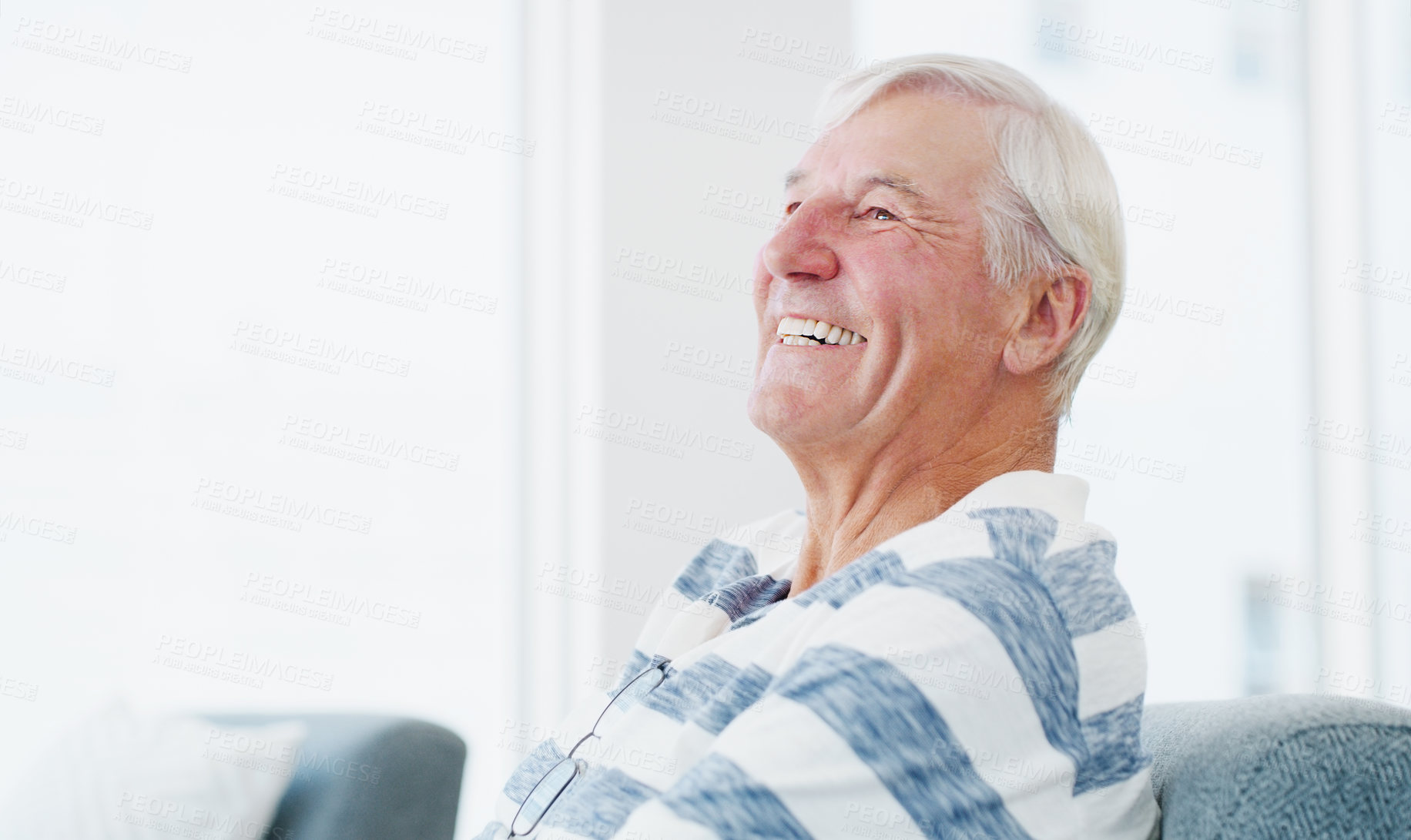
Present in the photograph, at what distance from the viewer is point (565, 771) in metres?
1.10

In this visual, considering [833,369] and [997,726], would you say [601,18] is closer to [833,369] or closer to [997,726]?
[833,369]

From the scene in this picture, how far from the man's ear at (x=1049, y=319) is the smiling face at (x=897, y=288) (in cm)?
1

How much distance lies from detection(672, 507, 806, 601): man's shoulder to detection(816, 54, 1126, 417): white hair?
38 centimetres

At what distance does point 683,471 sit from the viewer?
7.96 ft

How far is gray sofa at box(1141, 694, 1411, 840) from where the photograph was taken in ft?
2.47

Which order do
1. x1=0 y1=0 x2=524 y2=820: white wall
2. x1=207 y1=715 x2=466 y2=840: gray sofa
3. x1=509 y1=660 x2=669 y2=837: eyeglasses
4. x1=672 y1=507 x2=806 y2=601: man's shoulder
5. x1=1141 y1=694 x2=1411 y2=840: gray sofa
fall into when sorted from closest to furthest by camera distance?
x1=1141 y1=694 x2=1411 y2=840: gray sofa → x1=509 y1=660 x2=669 y2=837: eyeglasses → x1=672 y1=507 x2=806 y2=601: man's shoulder → x1=207 y1=715 x2=466 y2=840: gray sofa → x1=0 y1=0 x2=524 y2=820: white wall

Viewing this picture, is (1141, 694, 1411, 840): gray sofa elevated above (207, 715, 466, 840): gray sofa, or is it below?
above

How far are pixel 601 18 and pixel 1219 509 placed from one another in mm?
1982

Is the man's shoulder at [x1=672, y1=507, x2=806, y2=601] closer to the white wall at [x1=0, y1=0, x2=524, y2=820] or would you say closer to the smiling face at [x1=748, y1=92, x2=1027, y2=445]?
the smiling face at [x1=748, y1=92, x2=1027, y2=445]

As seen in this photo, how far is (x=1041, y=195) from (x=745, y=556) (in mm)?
558

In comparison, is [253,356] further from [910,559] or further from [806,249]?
[910,559]

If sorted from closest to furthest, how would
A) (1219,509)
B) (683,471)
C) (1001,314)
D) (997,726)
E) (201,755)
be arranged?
(997,726)
(1001,314)
(201,755)
(683,471)
(1219,509)

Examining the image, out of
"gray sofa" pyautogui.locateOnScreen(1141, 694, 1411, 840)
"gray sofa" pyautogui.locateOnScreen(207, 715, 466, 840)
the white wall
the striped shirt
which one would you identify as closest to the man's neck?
the striped shirt

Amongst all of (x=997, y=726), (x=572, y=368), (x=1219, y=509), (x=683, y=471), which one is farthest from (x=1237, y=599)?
(x=997, y=726)
